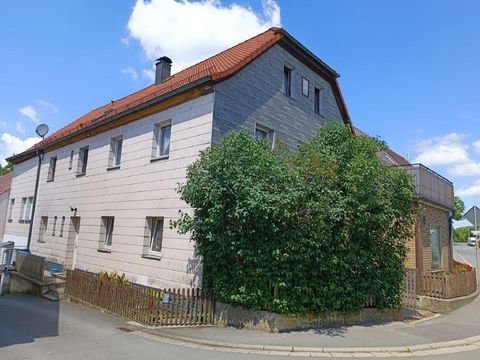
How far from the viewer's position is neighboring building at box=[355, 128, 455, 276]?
14.7 meters

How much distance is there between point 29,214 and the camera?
21828 millimetres

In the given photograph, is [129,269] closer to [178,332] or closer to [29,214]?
[178,332]

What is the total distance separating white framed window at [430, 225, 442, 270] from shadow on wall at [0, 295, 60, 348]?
1507 centimetres

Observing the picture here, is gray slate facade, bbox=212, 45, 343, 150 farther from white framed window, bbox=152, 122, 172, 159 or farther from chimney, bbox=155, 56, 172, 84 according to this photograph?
chimney, bbox=155, 56, 172, 84

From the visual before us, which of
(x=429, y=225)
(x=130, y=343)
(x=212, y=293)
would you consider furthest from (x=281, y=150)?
(x=429, y=225)

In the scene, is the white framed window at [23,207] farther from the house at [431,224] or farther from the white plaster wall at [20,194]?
the house at [431,224]

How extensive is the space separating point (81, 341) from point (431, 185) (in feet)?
50.5

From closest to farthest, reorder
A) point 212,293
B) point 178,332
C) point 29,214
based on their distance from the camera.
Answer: point 178,332 < point 212,293 < point 29,214

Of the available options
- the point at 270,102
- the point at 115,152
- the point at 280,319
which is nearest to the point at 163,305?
the point at 280,319

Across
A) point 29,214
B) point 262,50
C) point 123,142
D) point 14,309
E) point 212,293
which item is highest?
point 262,50

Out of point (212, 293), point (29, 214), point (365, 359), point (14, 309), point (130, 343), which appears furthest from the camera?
point (29, 214)

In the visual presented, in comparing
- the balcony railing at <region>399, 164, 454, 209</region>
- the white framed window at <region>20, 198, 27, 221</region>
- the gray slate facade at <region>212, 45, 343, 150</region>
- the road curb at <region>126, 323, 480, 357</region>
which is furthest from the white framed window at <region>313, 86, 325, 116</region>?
the white framed window at <region>20, 198, 27, 221</region>

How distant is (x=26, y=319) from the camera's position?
9.48 meters

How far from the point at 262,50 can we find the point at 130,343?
10007 mm
